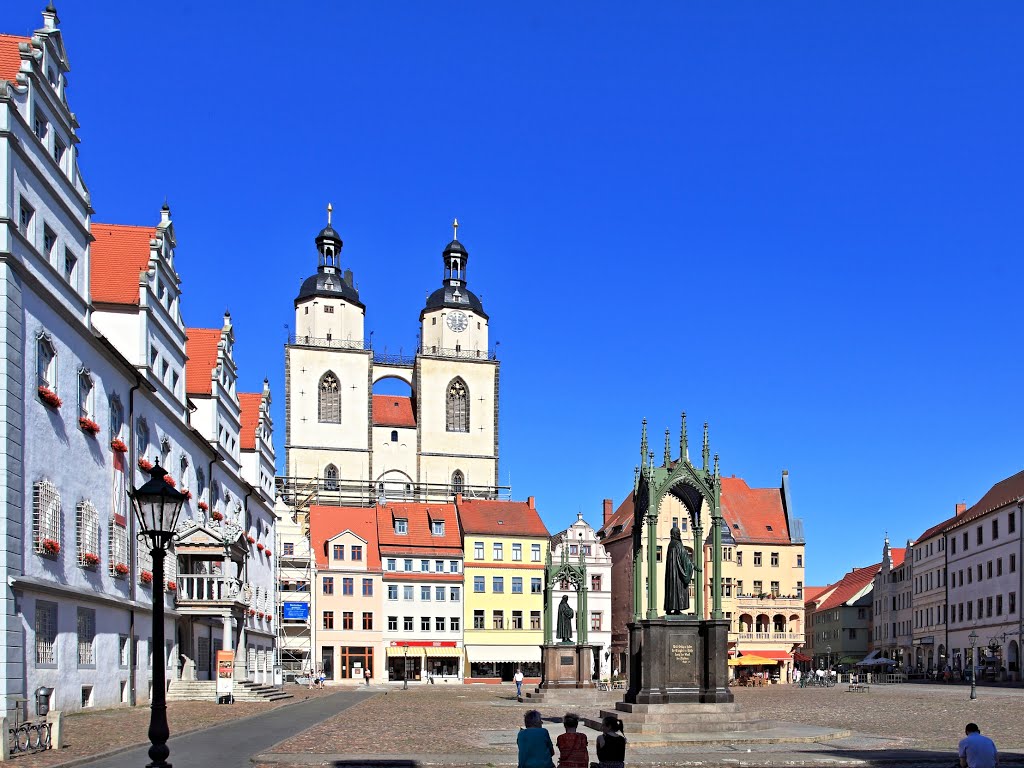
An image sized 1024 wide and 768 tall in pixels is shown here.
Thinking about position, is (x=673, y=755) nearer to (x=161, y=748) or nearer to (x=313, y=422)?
(x=161, y=748)

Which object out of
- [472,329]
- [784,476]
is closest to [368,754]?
[784,476]

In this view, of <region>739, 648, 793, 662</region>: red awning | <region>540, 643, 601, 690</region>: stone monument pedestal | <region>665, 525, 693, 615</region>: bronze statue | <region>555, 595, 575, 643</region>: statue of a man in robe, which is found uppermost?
<region>665, 525, 693, 615</region>: bronze statue

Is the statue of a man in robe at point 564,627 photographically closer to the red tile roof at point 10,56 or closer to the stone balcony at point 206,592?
the stone balcony at point 206,592

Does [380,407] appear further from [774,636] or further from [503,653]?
[774,636]

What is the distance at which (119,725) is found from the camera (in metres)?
28.5

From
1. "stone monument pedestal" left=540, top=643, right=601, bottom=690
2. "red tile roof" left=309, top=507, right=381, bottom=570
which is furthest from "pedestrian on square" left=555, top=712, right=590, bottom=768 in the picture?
"red tile roof" left=309, top=507, right=381, bottom=570

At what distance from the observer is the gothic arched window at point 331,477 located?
338 ft

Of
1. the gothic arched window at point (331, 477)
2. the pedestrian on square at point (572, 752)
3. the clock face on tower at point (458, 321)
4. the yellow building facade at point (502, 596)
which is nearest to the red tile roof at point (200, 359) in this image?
the yellow building facade at point (502, 596)

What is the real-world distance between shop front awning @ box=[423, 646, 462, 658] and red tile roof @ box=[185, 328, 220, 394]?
30.8 meters

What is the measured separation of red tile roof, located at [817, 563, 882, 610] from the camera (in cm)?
12412

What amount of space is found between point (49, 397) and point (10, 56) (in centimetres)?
916

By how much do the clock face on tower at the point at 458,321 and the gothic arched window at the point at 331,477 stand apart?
18.3 m

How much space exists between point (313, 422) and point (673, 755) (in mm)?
86494

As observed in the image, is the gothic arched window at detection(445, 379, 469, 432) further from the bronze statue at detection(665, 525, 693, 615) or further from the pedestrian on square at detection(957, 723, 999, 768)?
the pedestrian on square at detection(957, 723, 999, 768)
